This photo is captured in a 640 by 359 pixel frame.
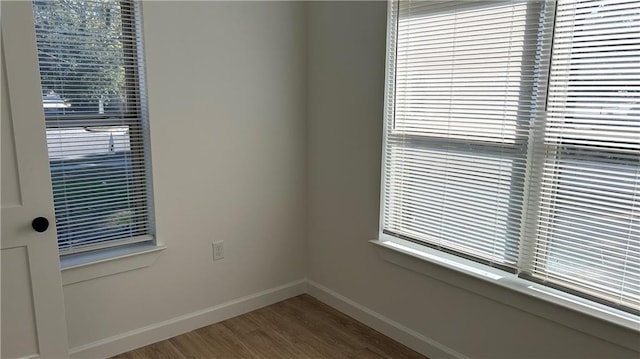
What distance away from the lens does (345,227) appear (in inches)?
113

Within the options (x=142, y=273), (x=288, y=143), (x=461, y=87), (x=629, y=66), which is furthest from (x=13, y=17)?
(x=629, y=66)

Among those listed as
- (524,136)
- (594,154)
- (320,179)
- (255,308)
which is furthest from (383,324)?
(594,154)

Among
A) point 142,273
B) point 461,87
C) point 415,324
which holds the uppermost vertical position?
point 461,87

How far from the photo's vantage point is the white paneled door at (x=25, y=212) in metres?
1.77

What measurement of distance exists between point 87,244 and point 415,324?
1.87 metres

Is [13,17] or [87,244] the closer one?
[13,17]

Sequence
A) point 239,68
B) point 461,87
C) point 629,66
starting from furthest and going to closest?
point 239,68
point 461,87
point 629,66

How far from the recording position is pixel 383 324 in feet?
8.76

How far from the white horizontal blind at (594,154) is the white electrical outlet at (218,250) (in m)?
1.84

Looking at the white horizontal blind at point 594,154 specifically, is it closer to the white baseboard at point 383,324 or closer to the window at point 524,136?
the window at point 524,136

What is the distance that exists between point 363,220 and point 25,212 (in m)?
1.78

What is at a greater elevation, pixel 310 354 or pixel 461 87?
pixel 461 87

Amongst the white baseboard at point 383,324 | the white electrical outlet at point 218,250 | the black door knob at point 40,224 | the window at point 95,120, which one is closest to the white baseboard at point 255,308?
the white baseboard at point 383,324

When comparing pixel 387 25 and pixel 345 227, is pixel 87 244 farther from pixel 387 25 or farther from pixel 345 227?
pixel 387 25
